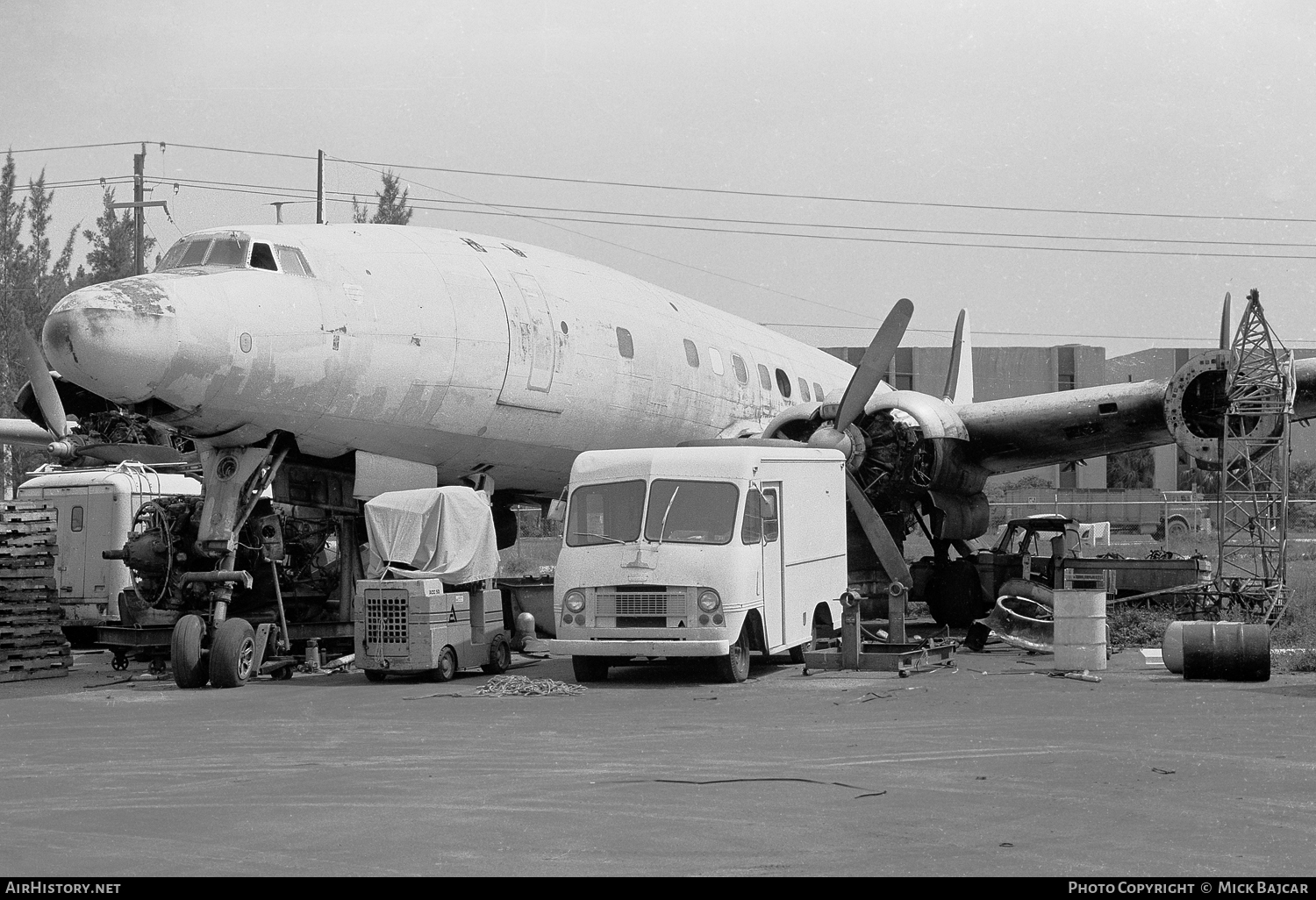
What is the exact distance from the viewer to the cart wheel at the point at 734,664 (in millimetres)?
14258

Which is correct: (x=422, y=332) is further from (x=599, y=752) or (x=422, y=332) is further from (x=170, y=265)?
(x=599, y=752)

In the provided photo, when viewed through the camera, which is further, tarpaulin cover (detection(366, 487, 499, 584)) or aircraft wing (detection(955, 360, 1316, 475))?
aircraft wing (detection(955, 360, 1316, 475))

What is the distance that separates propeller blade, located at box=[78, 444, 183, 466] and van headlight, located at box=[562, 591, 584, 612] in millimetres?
10536

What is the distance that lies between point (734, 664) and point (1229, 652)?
191 inches

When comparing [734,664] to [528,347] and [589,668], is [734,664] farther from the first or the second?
[528,347]

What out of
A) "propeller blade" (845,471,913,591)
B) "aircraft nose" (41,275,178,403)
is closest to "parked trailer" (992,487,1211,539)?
"propeller blade" (845,471,913,591)

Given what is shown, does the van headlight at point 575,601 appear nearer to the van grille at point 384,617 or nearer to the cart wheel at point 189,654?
the van grille at point 384,617

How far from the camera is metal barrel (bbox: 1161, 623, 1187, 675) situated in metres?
14.1

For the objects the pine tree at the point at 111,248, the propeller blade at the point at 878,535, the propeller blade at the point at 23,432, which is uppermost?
the pine tree at the point at 111,248

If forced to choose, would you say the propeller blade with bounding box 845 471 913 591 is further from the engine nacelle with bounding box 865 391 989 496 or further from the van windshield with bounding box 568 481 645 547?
the van windshield with bounding box 568 481 645 547

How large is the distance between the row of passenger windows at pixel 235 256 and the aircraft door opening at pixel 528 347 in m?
2.69

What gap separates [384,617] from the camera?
14.9m

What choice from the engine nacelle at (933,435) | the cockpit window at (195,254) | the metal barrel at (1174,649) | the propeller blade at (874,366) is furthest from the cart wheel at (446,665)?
the metal barrel at (1174,649)
